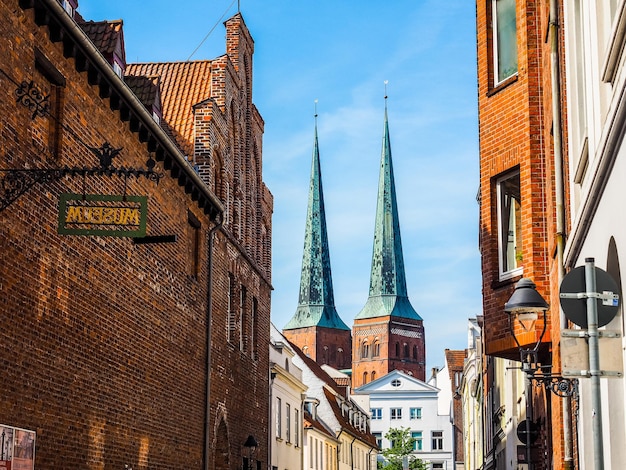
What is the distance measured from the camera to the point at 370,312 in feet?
471

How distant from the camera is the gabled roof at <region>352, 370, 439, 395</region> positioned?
4250 inches

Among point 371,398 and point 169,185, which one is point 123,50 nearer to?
point 169,185

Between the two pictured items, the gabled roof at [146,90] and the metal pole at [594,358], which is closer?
the metal pole at [594,358]

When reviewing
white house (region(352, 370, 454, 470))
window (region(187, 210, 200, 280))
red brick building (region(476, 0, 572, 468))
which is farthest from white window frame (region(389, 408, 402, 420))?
red brick building (region(476, 0, 572, 468))

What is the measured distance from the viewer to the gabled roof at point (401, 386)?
10794 centimetres

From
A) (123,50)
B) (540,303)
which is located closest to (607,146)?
(540,303)

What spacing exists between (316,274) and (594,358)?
135205 millimetres

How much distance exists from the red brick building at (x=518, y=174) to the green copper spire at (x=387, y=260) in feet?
377

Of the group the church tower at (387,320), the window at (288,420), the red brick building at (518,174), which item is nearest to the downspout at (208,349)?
the red brick building at (518,174)

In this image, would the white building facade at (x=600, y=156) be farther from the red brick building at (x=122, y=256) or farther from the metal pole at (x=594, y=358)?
the red brick building at (x=122, y=256)

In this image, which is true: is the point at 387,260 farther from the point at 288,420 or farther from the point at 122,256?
the point at 122,256

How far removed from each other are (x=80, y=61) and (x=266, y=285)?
17751mm

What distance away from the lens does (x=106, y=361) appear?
17359 millimetres

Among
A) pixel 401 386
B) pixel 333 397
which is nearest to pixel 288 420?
pixel 333 397
